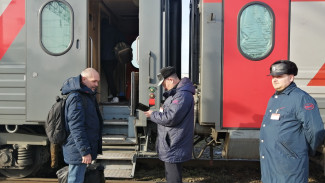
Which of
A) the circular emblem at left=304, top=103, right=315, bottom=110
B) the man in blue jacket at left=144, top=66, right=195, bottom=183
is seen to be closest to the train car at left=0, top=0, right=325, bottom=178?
the man in blue jacket at left=144, top=66, right=195, bottom=183

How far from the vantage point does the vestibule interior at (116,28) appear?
5176mm

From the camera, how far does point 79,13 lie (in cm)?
385

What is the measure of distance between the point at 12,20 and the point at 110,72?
239 centimetres

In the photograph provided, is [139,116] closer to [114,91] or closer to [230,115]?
[230,115]

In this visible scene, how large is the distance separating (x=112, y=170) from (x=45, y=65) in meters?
1.78

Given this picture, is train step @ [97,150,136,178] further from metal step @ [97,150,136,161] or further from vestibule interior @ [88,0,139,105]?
vestibule interior @ [88,0,139,105]

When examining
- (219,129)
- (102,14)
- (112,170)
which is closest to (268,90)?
(219,129)

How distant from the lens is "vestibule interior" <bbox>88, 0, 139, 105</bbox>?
5176 mm

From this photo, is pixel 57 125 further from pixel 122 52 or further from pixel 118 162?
pixel 122 52

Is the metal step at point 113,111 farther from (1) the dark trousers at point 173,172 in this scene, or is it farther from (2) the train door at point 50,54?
(1) the dark trousers at point 173,172

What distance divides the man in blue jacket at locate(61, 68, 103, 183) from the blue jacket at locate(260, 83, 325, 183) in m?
1.64

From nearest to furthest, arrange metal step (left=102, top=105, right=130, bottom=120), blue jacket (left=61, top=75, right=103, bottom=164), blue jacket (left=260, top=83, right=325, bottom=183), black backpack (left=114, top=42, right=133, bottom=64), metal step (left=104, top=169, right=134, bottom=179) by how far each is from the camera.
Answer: blue jacket (left=260, top=83, right=325, bottom=183) < blue jacket (left=61, top=75, right=103, bottom=164) < metal step (left=104, top=169, right=134, bottom=179) < metal step (left=102, top=105, right=130, bottom=120) < black backpack (left=114, top=42, right=133, bottom=64)

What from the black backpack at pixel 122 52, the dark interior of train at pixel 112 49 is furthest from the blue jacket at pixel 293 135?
the black backpack at pixel 122 52

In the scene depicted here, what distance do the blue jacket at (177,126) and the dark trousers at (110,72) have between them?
319 cm
